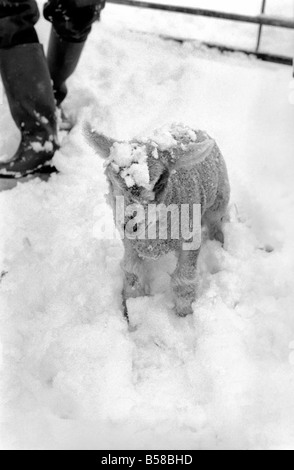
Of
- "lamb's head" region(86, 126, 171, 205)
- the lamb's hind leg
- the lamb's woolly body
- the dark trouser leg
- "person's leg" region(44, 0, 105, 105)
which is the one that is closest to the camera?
"lamb's head" region(86, 126, 171, 205)

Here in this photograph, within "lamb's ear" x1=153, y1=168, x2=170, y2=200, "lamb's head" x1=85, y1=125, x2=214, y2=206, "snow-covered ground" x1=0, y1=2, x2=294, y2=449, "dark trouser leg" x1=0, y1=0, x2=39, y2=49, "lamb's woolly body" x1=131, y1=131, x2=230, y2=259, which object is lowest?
"snow-covered ground" x1=0, y1=2, x2=294, y2=449

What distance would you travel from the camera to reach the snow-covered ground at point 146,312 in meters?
2.04

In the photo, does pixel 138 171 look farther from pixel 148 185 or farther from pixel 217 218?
pixel 217 218

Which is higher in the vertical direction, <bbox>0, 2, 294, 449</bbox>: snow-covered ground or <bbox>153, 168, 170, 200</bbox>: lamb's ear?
<bbox>153, 168, 170, 200</bbox>: lamb's ear

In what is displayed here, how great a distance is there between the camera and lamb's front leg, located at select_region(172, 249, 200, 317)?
220 cm

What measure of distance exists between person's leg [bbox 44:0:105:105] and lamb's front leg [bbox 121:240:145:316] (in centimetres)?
153

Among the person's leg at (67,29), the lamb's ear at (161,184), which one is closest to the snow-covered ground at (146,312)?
the person's leg at (67,29)

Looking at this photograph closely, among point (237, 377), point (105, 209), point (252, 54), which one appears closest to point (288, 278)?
point (237, 377)

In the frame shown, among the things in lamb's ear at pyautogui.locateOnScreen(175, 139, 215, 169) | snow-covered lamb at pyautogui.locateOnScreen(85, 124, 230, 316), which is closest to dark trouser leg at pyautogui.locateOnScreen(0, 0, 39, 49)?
snow-covered lamb at pyautogui.locateOnScreen(85, 124, 230, 316)

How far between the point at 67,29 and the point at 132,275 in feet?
5.29

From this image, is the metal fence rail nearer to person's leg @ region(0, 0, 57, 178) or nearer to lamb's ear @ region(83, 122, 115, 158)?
person's leg @ region(0, 0, 57, 178)

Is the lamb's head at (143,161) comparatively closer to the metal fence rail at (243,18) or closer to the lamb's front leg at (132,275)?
the lamb's front leg at (132,275)

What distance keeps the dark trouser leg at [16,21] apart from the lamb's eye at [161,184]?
62.5 inches

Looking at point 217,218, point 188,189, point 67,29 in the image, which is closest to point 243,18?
point 67,29
